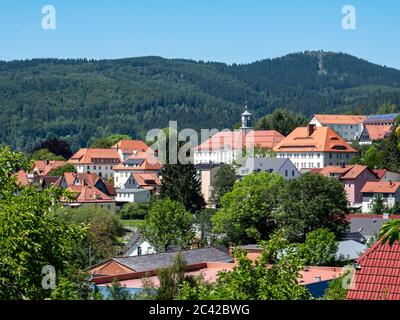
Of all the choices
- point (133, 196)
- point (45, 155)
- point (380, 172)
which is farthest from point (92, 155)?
point (380, 172)

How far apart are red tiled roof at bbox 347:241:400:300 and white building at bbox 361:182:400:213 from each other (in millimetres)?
57413

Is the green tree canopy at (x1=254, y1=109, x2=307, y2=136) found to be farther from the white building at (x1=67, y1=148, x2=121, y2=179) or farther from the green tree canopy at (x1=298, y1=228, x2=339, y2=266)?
the green tree canopy at (x1=298, y1=228, x2=339, y2=266)

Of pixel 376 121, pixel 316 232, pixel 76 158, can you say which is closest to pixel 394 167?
pixel 316 232

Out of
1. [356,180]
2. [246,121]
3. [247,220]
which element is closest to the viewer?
[247,220]

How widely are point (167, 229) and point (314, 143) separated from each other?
55824mm

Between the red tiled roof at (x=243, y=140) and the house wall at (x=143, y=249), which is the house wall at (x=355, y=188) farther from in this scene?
the red tiled roof at (x=243, y=140)

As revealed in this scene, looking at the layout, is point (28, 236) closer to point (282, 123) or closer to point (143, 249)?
point (143, 249)

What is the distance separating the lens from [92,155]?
119m

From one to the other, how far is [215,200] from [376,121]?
253 feet

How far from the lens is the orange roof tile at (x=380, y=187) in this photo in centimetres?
7114

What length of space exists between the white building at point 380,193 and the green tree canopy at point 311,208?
18172mm

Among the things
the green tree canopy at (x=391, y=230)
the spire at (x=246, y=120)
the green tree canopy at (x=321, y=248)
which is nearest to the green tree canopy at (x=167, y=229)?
the green tree canopy at (x=321, y=248)
